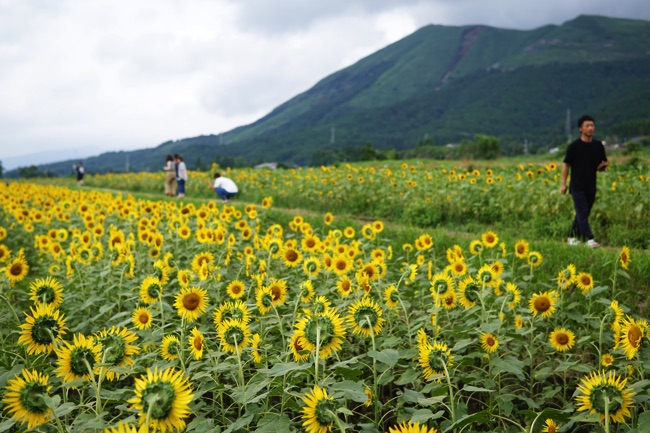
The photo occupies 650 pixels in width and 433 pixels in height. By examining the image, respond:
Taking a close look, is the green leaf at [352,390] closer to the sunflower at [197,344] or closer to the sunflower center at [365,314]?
the sunflower center at [365,314]

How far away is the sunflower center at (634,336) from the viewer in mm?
2055

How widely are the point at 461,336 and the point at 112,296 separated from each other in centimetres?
304

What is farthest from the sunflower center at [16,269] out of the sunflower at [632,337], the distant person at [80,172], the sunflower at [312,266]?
the distant person at [80,172]

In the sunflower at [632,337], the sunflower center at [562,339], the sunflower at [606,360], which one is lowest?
the sunflower at [606,360]

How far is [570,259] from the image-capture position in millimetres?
5055

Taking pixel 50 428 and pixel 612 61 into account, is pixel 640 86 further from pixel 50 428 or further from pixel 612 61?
pixel 50 428

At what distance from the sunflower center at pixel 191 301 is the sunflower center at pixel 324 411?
124 centimetres

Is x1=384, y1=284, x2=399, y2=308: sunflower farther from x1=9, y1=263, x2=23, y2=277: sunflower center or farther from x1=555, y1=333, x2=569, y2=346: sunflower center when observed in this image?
x1=9, y1=263, x2=23, y2=277: sunflower center

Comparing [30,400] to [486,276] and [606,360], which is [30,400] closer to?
[486,276]

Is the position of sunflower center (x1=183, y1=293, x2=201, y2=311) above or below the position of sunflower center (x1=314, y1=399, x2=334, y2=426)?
above

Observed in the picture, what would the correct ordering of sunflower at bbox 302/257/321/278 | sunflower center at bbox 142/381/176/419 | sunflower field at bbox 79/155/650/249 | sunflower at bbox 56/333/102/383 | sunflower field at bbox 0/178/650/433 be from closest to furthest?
sunflower center at bbox 142/381/176/419 → sunflower field at bbox 0/178/650/433 → sunflower at bbox 56/333/102/383 → sunflower at bbox 302/257/321/278 → sunflower field at bbox 79/155/650/249

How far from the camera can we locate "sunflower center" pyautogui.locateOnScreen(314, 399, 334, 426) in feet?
4.96

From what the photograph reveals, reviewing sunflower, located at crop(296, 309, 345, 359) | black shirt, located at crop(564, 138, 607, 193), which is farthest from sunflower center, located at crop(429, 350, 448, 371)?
black shirt, located at crop(564, 138, 607, 193)

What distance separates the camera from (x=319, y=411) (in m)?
1.53
